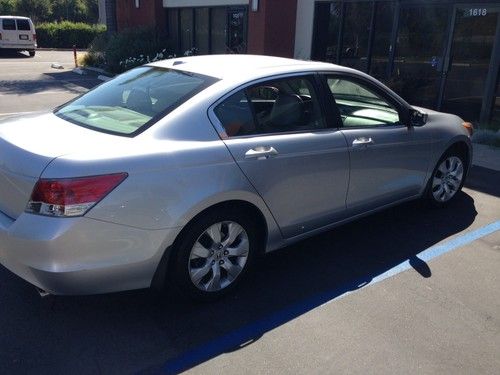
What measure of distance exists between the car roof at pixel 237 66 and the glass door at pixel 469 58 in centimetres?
658

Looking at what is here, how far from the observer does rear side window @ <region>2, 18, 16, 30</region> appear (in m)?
26.7

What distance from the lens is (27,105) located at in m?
11.9

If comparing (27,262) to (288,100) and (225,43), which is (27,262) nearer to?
(288,100)

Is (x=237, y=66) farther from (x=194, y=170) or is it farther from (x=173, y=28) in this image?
(x=173, y=28)

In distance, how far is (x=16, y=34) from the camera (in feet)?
88.1

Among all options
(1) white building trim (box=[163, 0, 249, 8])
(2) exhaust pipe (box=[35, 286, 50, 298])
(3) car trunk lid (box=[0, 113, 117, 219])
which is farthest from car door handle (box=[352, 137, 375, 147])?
(1) white building trim (box=[163, 0, 249, 8])

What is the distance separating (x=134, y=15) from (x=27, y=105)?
37.0 ft

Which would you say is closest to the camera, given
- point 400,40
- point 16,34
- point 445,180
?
point 445,180

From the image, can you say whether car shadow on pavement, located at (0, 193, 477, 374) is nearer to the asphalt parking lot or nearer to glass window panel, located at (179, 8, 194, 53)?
the asphalt parking lot

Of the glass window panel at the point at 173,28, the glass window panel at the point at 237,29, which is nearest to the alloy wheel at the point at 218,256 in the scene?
the glass window panel at the point at 237,29

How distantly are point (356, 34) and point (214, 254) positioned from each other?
10040 millimetres

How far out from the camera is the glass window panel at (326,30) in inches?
493

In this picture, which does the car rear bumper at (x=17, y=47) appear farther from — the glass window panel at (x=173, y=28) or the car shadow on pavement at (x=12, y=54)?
the glass window panel at (x=173, y=28)

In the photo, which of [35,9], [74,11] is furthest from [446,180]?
[74,11]
